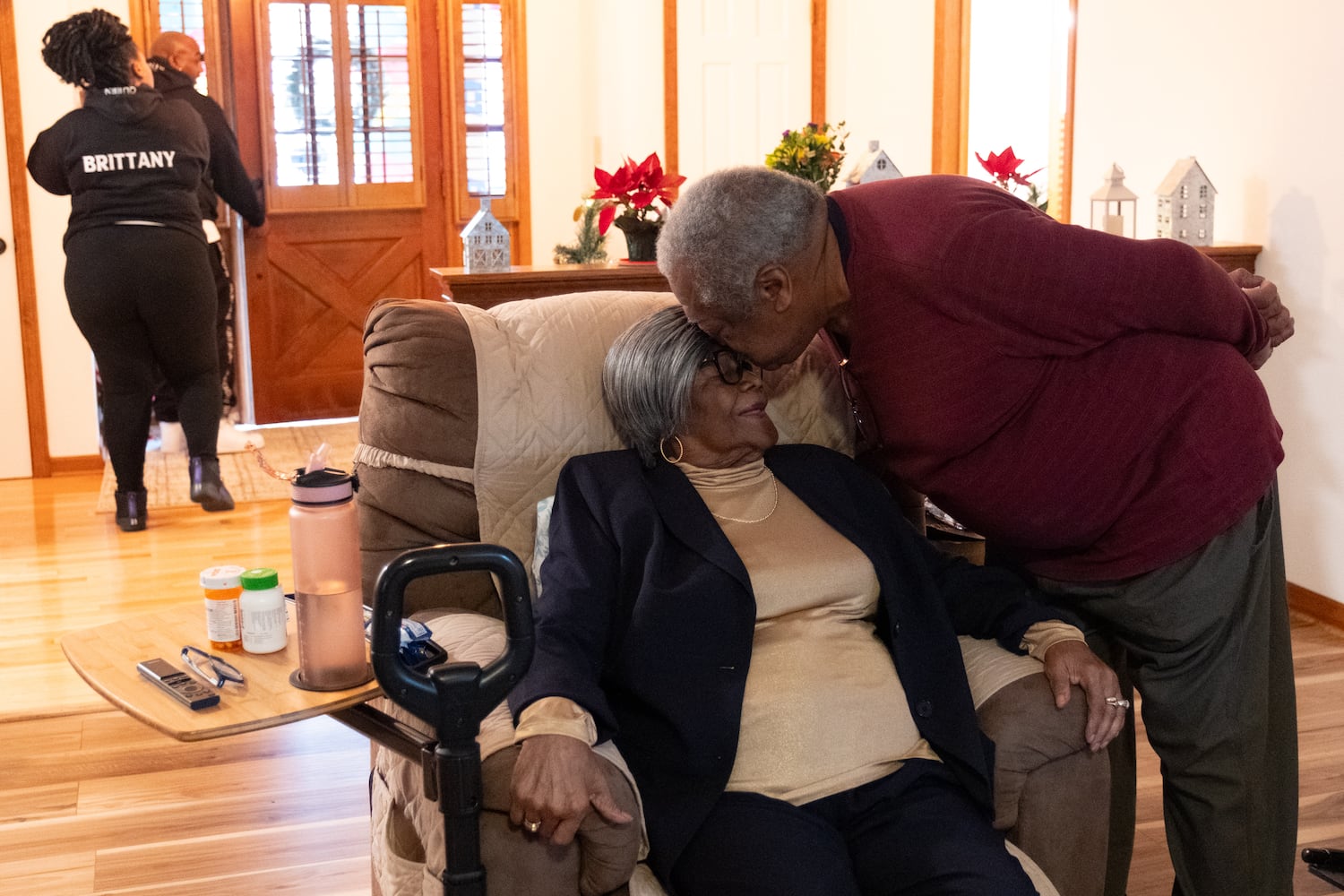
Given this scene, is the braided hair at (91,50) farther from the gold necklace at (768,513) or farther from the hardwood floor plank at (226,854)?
the gold necklace at (768,513)

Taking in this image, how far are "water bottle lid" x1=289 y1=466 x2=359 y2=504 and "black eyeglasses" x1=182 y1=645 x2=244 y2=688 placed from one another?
0.69 ft

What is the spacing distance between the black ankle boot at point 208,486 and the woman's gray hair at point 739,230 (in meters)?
3.39

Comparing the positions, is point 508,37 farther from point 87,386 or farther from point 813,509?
point 813,509

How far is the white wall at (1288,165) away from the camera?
3.44 metres

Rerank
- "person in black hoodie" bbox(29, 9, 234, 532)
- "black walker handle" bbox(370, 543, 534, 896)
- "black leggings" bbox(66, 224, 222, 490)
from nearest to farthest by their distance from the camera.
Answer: "black walker handle" bbox(370, 543, 534, 896)
"person in black hoodie" bbox(29, 9, 234, 532)
"black leggings" bbox(66, 224, 222, 490)

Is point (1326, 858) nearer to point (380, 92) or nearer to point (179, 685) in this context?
point (179, 685)

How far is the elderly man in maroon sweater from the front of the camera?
1.67 m

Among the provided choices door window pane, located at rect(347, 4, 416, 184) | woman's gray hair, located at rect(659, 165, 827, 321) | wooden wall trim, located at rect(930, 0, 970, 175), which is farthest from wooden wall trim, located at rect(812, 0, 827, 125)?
woman's gray hair, located at rect(659, 165, 827, 321)

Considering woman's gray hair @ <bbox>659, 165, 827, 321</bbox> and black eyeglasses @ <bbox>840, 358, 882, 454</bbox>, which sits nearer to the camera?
woman's gray hair @ <bbox>659, 165, 827, 321</bbox>

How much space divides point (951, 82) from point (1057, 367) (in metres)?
4.58

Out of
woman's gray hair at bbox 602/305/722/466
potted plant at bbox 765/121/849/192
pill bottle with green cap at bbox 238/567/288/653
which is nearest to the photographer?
pill bottle with green cap at bbox 238/567/288/653

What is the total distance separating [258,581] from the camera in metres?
1.58

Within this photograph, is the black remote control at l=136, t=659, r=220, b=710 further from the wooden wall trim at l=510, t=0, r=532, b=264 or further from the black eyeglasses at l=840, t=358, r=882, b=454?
the wooden wall trim at l=510, t=0, r=532, b=264

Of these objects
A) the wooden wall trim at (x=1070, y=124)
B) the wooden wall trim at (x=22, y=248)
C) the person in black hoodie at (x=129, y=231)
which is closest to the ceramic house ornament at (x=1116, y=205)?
the wooden wall trim at (x=1070, y=124)
